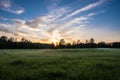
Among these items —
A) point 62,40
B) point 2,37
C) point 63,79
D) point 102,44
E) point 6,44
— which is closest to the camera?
point 63,79

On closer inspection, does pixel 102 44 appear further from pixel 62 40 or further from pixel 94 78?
pixel 94 78

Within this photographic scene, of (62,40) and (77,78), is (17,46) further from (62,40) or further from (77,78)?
(77,78)

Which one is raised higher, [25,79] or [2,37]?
[2,37]

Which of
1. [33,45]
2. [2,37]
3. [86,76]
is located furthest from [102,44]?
[86,76]

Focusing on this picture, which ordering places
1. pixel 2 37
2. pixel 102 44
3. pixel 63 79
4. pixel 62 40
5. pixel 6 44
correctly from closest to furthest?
pixel 63 79 < pixel 6 44 < pixel 102 44 < pixel 2 37 < pixel 62 40

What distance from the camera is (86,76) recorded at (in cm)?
1113

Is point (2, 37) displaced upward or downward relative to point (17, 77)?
upward

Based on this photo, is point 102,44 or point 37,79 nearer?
point 37,79

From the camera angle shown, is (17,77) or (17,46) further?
(17,46)

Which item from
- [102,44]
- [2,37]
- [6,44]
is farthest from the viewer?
[2,37]

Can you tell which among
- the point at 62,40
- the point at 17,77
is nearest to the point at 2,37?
the point at 62,40

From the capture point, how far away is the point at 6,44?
422ft

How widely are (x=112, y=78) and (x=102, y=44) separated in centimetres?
13497

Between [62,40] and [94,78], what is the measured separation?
558 ft
